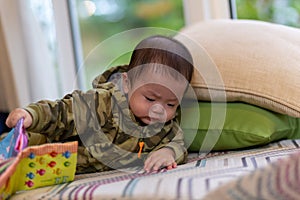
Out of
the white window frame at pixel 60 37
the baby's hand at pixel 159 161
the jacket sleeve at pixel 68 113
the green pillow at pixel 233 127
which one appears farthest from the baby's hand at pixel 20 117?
the white window frame at pixel 60 37

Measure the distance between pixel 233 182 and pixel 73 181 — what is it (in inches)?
17.3

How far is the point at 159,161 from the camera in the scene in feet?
3.50

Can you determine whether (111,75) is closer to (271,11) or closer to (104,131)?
(104,131)

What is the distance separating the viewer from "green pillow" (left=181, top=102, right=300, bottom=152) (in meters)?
1.13

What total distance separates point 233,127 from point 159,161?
194 mm

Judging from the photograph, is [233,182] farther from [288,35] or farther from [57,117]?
[288,35]

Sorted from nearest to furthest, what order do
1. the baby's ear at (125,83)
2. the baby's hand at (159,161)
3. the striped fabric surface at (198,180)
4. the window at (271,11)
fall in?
1. the striped fabric surface at (198,180)
2. the baby's hand at (159,161)
3. the baby's ear at (125,83)
4. the window at (271,11)

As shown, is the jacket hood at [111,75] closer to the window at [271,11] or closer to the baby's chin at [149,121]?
the baby's chin at [149,121]

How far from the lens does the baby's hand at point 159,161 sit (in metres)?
1.06

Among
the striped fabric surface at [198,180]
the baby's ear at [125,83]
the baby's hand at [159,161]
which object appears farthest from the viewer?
the baby's ear at [125,83]

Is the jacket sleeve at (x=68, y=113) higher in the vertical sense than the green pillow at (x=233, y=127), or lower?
higher

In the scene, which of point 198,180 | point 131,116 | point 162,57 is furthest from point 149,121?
point 198,180

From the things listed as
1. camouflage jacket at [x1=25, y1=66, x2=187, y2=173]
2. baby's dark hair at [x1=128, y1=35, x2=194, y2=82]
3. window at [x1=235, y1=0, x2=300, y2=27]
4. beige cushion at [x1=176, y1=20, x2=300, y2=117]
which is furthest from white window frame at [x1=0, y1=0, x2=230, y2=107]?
camouflage jacket at [x1=25, y1=66, x2=187, y2=173]

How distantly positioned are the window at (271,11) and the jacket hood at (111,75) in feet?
2.24
